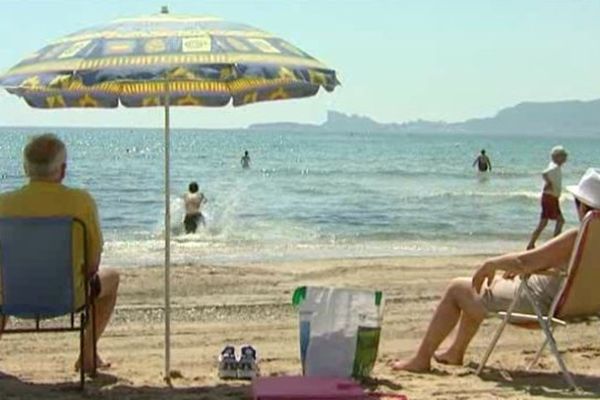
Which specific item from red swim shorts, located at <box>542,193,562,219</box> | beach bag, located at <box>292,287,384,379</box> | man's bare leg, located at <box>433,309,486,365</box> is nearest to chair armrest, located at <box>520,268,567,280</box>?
man's bare leg, located at <box>433,309,486,365</box>

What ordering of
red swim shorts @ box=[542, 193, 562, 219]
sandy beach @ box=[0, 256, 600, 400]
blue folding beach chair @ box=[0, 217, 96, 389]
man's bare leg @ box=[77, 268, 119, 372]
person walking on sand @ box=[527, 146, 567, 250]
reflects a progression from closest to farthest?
blue folding beach chair @ box=[0, 217, 96, 389], sandy beach @ box=[0, 256, 600, 400], man's bare leg @ box=[77, 268, 119, 372], person walking on sand @ box=[527, 146, 567, 250], red swim shorts @ box=[542, 193, 562, 219]

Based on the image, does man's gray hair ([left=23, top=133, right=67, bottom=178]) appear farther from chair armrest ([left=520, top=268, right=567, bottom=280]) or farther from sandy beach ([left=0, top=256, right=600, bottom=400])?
chair armrest ([left=520, top=268, right=567, bottom=280])

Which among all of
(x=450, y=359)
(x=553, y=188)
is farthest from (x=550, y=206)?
(x=450, y=359)

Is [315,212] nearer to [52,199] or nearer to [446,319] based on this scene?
[446,319]

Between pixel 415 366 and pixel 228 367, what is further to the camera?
pixel 415 366

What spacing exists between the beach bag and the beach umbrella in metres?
0.79

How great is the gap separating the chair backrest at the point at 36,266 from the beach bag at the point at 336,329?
47.7 inches

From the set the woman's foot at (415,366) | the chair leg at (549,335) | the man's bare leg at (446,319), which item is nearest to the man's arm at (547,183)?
the man's bare leg at (446,319)

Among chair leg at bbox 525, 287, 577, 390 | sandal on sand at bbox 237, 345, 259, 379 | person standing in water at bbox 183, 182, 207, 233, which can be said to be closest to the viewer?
chair leg at bbox 525, 287, 577, 390

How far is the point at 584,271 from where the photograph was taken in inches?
239

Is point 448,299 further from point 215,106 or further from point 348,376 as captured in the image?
point 215,106

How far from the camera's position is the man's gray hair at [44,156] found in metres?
5.85

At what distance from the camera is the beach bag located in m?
6.21

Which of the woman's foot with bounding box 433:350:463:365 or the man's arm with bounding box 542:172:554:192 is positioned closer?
the woman's foot with bounding box 433:350:463:365
